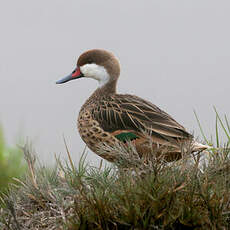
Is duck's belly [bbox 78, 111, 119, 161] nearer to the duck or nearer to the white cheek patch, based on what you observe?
the duck

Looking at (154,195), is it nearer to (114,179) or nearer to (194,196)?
(194,196)

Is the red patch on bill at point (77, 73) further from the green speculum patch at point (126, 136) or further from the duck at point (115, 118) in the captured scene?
the green speculum patch at point (126, 136)

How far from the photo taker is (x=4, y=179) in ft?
20.3

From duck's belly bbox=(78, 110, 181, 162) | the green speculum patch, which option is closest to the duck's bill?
duck's belly bbox=(78, 110, 181, 162)

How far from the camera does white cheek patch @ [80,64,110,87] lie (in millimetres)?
5289

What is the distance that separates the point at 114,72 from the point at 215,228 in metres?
2.99

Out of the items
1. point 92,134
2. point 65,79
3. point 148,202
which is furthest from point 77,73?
point 148,202

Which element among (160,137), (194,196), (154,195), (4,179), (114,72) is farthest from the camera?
(4,179)

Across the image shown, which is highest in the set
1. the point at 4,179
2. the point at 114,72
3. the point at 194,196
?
the point at 114,72

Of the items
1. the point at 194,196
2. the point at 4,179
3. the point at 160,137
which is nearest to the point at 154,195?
the point at 194,196

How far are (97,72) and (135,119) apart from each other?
3.73 feet

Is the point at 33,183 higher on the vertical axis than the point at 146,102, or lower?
lower

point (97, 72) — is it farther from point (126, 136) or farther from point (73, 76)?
point (126, 136)

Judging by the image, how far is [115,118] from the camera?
4543mm
